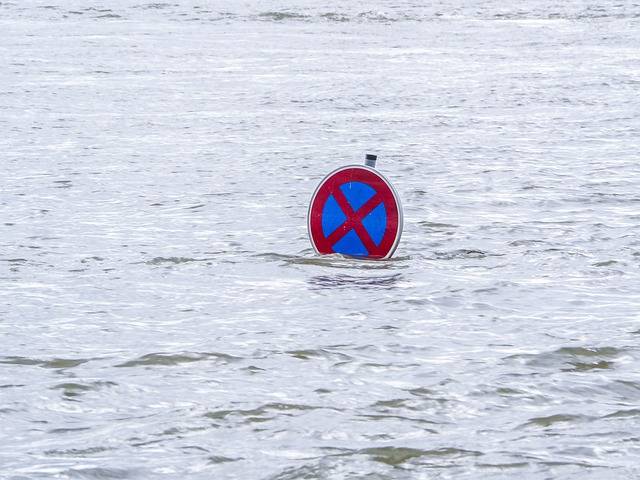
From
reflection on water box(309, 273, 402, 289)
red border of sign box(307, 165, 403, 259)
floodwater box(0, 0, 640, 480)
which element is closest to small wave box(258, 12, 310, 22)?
floodwater box(0, 0, 640, 480)

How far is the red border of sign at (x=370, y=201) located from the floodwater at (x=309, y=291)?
19 cm

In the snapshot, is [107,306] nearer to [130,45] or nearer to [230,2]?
[130,45]

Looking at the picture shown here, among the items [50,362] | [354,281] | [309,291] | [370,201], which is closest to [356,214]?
[370,201]

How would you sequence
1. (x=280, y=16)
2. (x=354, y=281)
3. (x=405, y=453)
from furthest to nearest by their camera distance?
(x=280, y=16) → (x=354, y=281) → (x=405, y=453)

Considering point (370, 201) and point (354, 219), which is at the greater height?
point (370, 201)

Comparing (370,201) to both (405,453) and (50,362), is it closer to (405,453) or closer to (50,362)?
(50,362)

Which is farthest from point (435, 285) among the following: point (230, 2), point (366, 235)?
point (230, 2)

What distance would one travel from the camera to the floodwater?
18.5ft

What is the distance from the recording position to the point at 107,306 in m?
8.12

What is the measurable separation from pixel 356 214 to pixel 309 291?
2.03 feet

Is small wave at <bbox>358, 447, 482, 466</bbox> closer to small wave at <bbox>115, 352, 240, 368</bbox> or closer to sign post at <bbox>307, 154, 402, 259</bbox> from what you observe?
small wave at <bbox>115, 352, 240, 368</bbox>

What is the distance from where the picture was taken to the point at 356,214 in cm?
888

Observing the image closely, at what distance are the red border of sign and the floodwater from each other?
19 centimetres

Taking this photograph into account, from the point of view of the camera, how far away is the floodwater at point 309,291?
18.5ft
